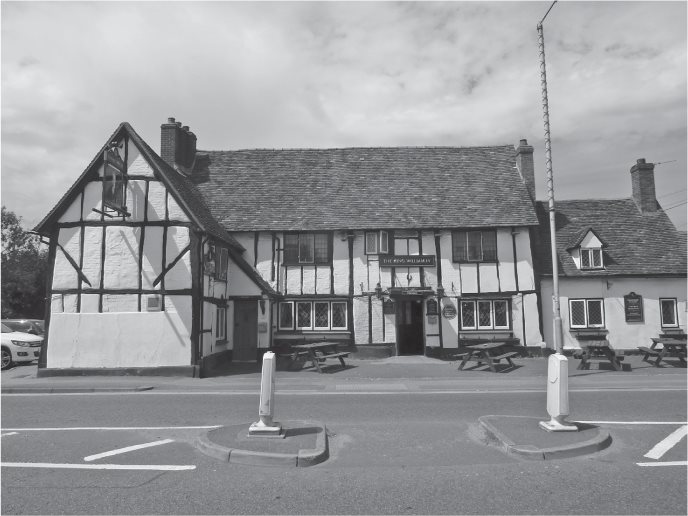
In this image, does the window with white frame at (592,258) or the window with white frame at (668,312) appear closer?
the window with white frame at (668,312)

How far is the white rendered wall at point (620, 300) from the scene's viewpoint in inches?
882

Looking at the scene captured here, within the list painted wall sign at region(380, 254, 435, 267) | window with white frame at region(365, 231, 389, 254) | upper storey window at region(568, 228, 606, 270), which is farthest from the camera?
upper storey window at region(568, 228, 606, 270)

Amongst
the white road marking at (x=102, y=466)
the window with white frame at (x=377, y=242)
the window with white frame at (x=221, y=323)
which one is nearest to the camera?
the white road marking at (x=102, y=466)

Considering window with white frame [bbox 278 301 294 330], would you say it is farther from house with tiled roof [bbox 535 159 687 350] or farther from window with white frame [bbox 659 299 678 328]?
window with white frame [bbox 659 299 678 328]

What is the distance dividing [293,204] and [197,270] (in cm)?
749

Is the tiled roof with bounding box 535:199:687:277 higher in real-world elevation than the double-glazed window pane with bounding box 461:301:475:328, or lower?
higher

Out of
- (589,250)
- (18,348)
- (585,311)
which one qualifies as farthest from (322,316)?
(589,250)

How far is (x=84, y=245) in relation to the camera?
17.5 m

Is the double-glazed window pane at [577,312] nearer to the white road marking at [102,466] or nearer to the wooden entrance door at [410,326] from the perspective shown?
the wooden entrance door at [410,326]

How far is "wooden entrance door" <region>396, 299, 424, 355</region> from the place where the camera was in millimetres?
22953

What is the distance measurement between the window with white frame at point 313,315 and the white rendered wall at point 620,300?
8322 mm

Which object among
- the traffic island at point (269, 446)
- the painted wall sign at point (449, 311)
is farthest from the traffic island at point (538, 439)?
the painted wall sign at point (449, 311)

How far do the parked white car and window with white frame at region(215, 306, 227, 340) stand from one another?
6244mm

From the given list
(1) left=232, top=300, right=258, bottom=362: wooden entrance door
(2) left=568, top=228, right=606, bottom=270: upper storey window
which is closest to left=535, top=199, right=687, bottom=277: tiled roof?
(2) left=568, top=228, right=606, bottom=270: upper storey window
